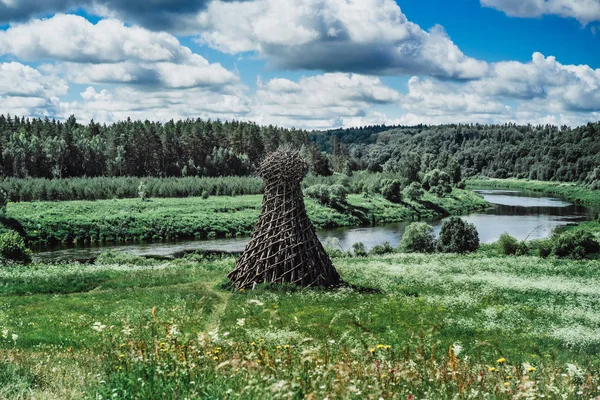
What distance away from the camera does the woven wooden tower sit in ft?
83.6

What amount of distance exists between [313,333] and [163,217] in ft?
A: 242

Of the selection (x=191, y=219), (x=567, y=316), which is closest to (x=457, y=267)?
(x=567, y=316)

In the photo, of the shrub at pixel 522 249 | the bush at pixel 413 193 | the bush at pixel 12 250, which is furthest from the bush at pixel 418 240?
the bush at pixel 413 193

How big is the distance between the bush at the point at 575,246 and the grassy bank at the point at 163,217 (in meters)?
50.6

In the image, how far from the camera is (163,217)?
87.0m

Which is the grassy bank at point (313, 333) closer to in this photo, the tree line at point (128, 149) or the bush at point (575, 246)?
the bush at point (575, 246)

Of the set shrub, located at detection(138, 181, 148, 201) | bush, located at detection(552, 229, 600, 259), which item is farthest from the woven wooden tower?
shrub, located at detection(138, 181, 148, 201)

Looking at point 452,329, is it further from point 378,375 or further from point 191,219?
point 191,219

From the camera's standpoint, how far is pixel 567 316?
68.6 feet

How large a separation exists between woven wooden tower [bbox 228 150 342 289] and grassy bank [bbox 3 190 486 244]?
56442 mm

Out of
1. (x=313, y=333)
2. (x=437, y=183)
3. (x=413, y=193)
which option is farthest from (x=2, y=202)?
(x=437, y=183)

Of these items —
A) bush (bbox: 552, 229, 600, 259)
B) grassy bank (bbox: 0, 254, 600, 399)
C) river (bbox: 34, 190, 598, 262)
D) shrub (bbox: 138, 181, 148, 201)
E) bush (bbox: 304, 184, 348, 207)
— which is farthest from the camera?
shrub (bbox: 138, 181, 148, 201)

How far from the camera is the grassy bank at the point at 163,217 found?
77.7m

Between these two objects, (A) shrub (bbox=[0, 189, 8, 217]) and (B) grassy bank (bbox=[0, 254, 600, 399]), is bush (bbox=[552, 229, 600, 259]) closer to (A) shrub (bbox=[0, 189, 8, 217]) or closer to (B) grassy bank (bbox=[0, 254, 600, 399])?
(B) grassy bank (bbox=[0, 254, 600, 399])
